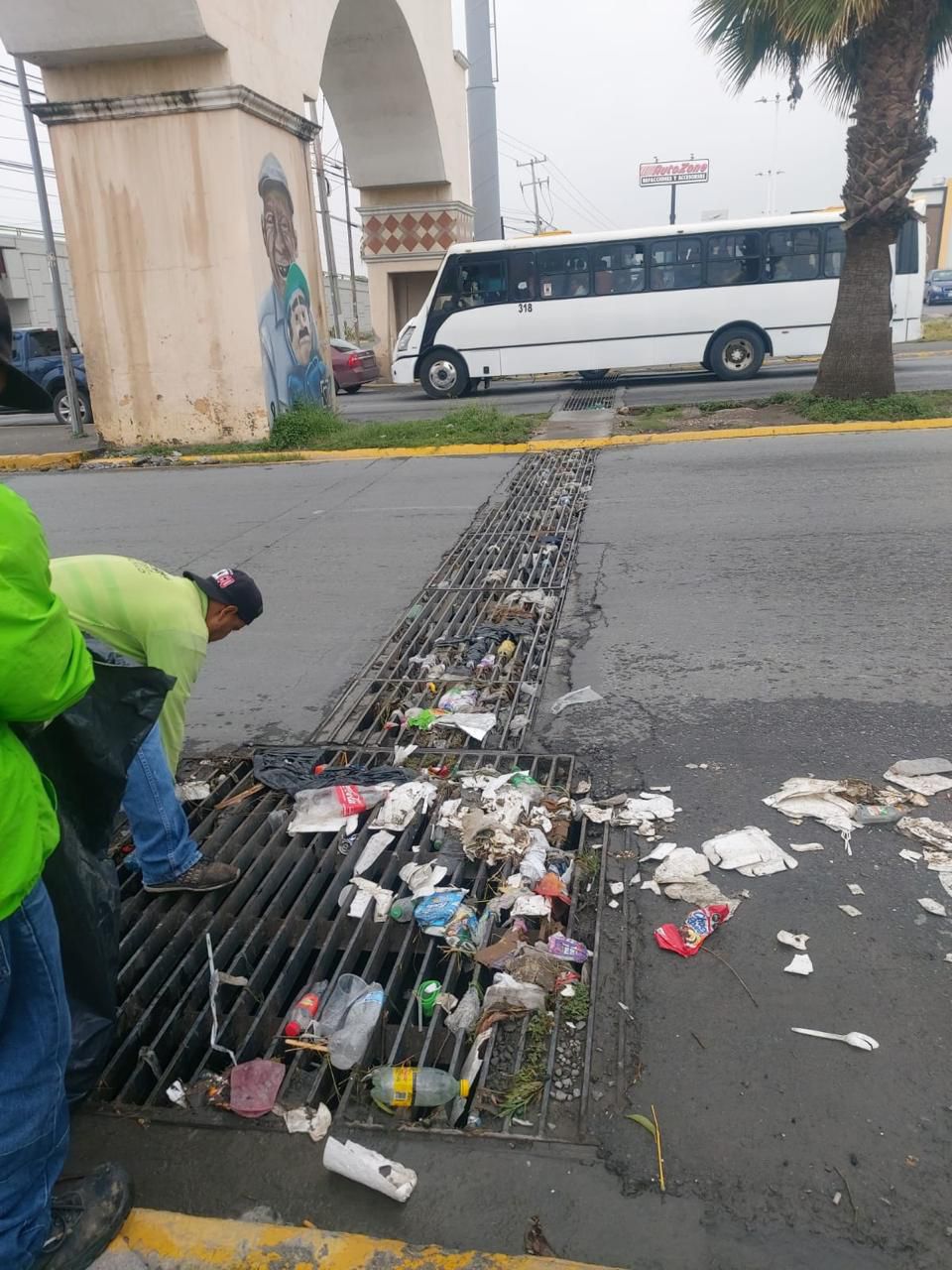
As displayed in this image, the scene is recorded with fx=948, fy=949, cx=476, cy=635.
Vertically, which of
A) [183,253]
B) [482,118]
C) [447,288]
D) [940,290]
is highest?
[482,118]

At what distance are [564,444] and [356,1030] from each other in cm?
972

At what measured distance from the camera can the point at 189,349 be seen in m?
12.5

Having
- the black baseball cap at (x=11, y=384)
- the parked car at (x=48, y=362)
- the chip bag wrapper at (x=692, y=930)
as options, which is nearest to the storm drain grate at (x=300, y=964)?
the chip bag wrapper at (x=692, y=930)

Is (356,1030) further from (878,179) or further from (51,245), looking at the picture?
(51,245)

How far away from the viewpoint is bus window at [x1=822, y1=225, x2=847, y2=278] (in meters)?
16.1

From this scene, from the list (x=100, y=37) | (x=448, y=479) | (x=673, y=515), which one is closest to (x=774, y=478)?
(x=673, y=515)

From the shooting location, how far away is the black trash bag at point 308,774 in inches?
148

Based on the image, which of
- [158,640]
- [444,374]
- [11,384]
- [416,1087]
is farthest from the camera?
[444,374]

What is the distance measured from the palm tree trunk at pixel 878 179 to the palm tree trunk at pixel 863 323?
0.01 meters

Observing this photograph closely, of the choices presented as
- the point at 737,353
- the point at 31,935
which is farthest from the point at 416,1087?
the point at 737,353

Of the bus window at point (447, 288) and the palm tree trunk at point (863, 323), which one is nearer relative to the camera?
the palm tree trunk at point (863, 323)

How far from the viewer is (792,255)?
53.0 feet

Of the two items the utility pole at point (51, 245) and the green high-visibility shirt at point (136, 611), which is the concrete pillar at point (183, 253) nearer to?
the utility pole at point (51, 245)

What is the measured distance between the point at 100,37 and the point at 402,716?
34.5ft
